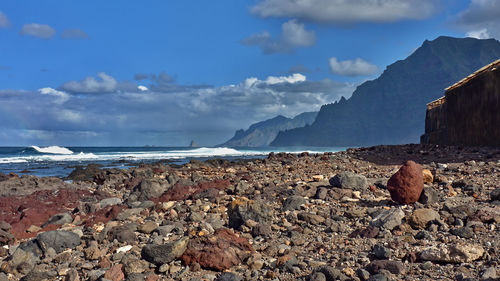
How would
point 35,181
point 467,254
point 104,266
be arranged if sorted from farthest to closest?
1. point 35,181
2. point 104,266
3. point 467,254

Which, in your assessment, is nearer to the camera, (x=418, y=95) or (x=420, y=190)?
(x=420, y=190)

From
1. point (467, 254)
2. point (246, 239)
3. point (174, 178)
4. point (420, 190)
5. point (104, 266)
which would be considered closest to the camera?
point (467, 254)

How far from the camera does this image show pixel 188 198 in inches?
304

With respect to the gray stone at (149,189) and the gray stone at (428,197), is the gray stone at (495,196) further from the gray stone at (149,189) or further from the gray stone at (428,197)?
the gray stone at (149,189)

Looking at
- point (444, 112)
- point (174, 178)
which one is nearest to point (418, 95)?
point (444, 112)

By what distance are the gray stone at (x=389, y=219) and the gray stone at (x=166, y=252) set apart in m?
2.26

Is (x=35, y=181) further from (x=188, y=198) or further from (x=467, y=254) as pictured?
(x=467, y=254)

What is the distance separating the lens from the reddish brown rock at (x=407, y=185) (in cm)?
585

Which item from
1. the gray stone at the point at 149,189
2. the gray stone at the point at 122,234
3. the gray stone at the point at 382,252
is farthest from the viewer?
the gray stone at the point at 149,189

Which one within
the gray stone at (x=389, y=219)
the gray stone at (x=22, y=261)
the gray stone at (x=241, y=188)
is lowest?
the gray stone at (x=22, y=261)

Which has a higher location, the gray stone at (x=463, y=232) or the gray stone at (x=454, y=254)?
the gray stone at (x=463, y=232)

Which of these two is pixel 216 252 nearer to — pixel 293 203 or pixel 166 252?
pixel 166 252

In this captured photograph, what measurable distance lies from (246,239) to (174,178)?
20.4 ft

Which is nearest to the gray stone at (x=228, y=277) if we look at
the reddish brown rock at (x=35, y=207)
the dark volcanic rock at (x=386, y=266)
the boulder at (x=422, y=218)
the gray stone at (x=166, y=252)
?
the gray stone at (x=166, y=252)
